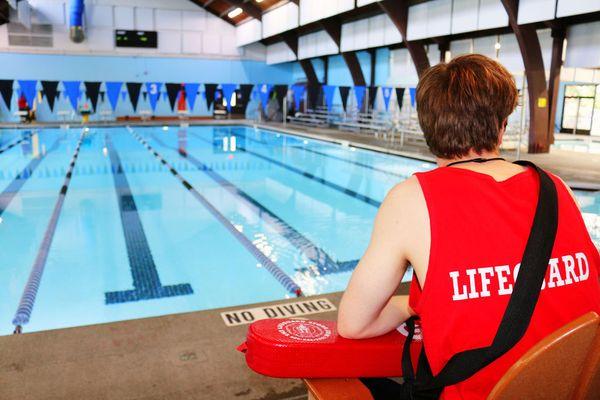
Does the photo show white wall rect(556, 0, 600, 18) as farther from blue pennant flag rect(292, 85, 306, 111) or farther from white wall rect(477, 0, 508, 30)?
blue pennant flag rect(292, 85, 306, 111)

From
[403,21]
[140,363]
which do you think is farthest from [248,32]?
[140,363]

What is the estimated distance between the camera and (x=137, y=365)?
6.03 ft

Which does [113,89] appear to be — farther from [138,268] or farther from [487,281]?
[487,281]

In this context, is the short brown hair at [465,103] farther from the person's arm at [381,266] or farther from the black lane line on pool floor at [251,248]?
the black lane line on pool floor at [251,248]

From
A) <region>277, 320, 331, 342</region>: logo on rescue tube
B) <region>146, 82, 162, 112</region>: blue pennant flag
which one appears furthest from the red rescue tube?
<region>146, 82, 162, 112</region>: blue pennant flag

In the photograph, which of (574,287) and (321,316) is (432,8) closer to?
(321,316)

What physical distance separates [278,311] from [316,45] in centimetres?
1539

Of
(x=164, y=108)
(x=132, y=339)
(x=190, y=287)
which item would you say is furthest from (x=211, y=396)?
(x=164, y=108)

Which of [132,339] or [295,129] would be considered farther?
[295,129]

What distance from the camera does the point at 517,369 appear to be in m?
0.75

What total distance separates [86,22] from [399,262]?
69.0 ft

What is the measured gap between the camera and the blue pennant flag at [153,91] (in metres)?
19.0

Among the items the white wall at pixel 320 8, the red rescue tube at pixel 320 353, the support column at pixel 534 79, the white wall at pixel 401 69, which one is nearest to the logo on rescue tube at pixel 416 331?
the red rescue tube at pixel 320 353

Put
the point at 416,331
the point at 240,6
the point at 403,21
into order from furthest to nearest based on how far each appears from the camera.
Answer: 1. the point at 240,6
2. the point at 403,21
3. the point at 416,331
